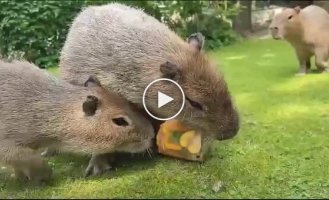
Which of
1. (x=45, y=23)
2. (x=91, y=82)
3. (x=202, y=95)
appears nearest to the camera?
(x=202, y=95)

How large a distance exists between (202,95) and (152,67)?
1.38 ft

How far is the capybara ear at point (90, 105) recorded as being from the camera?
349 centimetres

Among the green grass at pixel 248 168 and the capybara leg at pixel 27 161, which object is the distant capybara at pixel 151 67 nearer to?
the green grass at pixel 248 168

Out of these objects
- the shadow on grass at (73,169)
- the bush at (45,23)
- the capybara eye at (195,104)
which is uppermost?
the capybara eye at (195,104)

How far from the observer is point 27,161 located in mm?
3535

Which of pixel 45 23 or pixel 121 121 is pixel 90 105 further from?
pixel 45 23

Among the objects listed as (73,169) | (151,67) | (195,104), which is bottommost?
(73,169)

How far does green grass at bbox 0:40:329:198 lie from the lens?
3201 millimetres

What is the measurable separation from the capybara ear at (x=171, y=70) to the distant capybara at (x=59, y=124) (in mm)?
347

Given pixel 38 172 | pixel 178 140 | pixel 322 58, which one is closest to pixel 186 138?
pixel 178 140

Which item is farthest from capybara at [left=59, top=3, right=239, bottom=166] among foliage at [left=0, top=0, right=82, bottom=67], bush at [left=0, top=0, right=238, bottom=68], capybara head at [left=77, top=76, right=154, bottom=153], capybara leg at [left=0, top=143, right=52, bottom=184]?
foliage at [left=0, top=0, right=82, bottom=67]

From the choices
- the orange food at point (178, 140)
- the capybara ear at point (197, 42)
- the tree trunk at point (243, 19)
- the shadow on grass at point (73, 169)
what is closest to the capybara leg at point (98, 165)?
the shadow on grass at point (73, 169)

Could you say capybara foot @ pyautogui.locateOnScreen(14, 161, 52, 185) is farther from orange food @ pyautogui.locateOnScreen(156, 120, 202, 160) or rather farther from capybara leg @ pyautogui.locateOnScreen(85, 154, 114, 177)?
orange food @ pyautogui.locateOnScreen(156, 120, 202, 160)

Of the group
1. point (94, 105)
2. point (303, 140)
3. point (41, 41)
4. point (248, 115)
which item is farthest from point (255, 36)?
point (94, 105)
